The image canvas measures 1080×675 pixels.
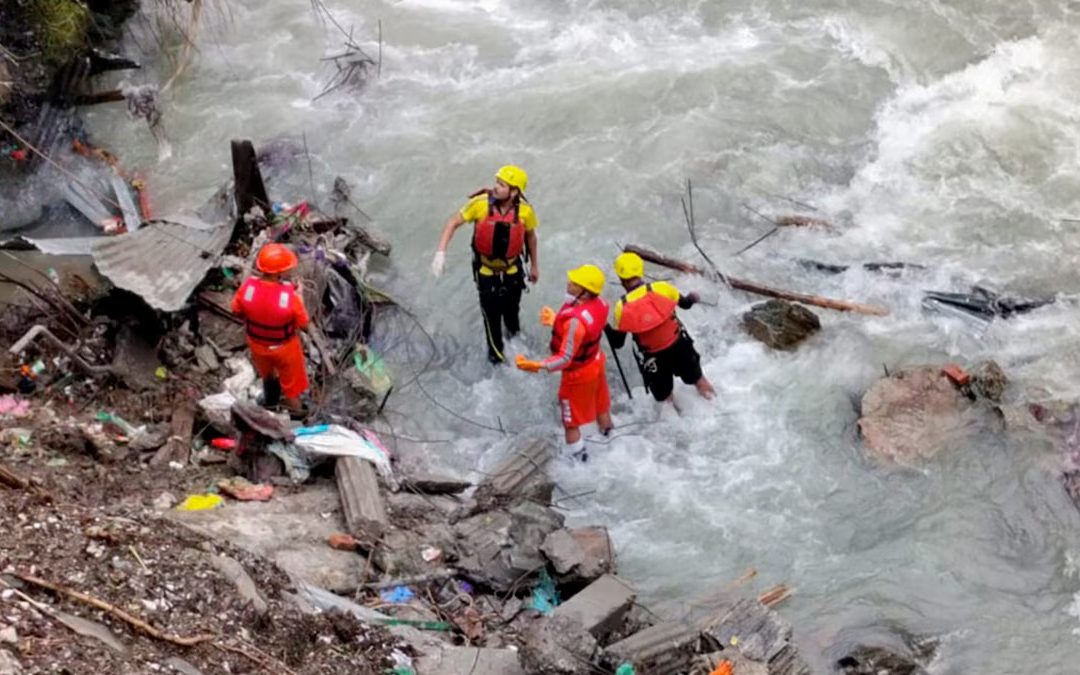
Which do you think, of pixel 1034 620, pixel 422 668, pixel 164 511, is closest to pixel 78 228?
pixel 164 511

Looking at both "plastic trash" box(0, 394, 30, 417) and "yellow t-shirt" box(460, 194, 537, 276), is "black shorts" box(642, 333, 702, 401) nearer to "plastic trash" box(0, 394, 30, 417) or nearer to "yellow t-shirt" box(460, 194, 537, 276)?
"yellow t-shirt" box(460, 194, 537, 276)

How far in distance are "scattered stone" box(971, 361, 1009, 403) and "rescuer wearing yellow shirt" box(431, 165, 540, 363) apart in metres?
3.74

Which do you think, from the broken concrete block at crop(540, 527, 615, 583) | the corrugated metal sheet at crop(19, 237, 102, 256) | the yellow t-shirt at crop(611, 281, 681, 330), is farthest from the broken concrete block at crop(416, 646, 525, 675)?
the corrugated metal sheet at crop(19, 237, 102, 256)

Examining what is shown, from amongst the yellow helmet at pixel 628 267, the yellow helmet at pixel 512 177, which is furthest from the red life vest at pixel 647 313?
the yellow helmet at pixel 512 177

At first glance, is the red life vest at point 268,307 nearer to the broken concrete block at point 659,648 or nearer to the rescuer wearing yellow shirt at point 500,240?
the rescuer wearing yellow shirt at point 500,240

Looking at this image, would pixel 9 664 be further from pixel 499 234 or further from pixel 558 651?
pixel 499 234

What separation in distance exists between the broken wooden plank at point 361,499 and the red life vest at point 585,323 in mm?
1634

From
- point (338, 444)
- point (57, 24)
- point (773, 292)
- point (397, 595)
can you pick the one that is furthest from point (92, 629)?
point (57, 24)

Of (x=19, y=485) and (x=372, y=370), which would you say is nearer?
(x=19, y=485)

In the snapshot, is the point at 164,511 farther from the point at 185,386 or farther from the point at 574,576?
the point at 574,576

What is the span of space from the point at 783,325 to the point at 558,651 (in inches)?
185

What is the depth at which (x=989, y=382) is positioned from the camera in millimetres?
8406

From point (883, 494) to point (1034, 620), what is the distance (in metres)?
1.37

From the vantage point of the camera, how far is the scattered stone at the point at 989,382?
8391 millimetres
